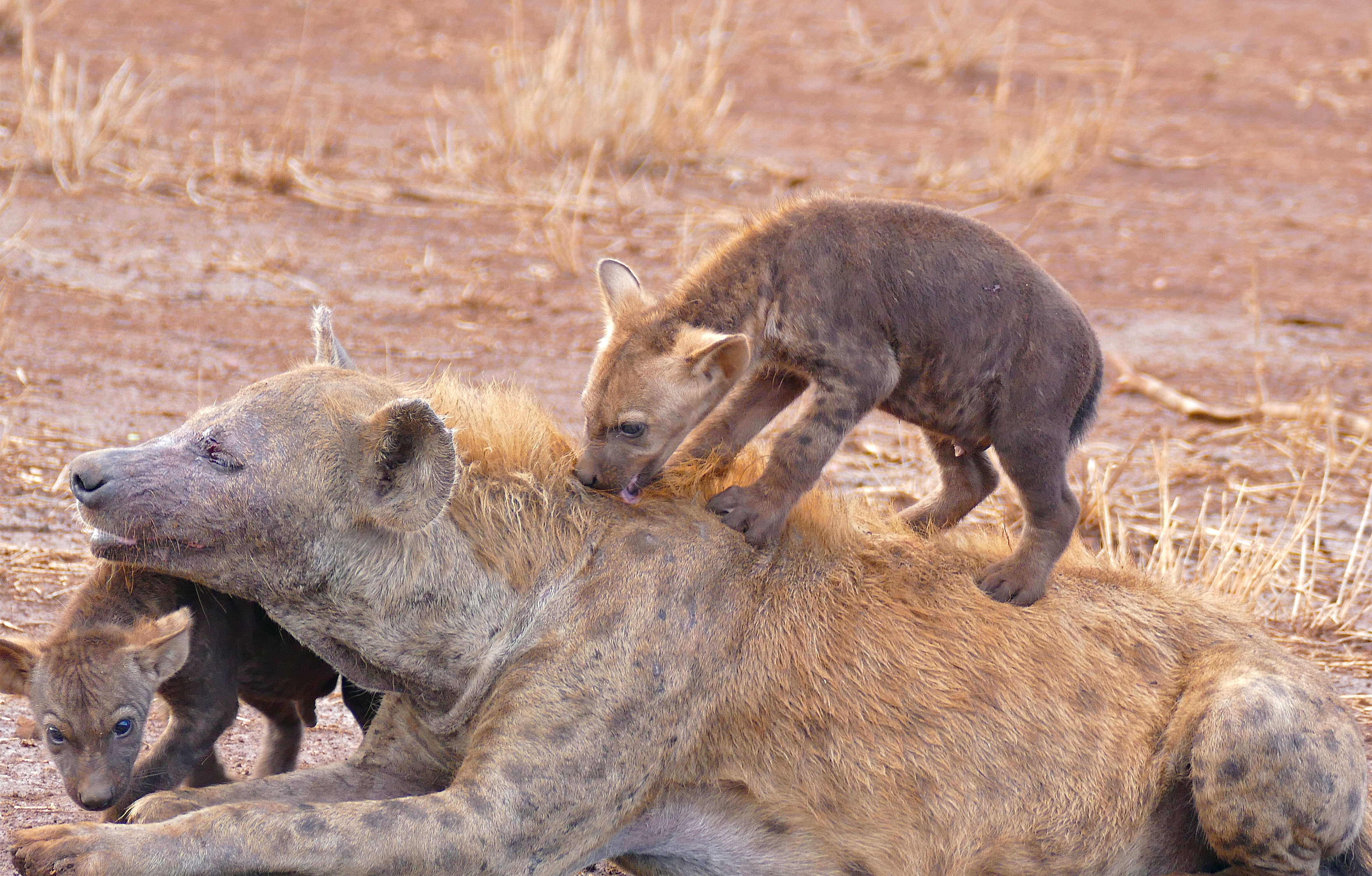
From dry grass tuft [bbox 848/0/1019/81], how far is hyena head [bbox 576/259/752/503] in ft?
33.7

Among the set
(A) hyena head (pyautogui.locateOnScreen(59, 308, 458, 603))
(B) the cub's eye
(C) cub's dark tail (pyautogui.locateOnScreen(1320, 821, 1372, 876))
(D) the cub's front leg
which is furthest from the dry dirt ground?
(C) cub's dark tail (pyautogui.locateOnScreen(1320, 821, 1372, 876))

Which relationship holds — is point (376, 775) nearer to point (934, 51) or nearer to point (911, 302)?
point (911, 302)

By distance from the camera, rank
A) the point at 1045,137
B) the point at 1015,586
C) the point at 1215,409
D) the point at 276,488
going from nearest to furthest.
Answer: the point at 276,488, the point at 1015,586, the point at 1215,409, the point at 1045,137

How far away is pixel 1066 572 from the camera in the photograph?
371cm

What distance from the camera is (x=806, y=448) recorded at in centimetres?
339

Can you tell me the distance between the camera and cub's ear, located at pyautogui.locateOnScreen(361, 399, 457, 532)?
3.08 meters

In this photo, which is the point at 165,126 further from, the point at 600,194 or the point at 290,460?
Result: the point at 290,460

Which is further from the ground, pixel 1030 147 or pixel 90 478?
pixel 90 478

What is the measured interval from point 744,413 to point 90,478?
1411mm

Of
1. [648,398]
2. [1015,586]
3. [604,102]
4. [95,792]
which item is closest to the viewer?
[95,792]

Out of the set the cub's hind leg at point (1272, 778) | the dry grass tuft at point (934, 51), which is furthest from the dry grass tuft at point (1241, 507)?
the dry grass tuft at point (934, 51)

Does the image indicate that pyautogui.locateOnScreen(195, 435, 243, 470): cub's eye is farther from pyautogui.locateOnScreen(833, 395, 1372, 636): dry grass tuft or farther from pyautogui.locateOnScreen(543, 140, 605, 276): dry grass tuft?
pyautogui.locateOnScreen(543, 140, 605, 276): dry grass tuft

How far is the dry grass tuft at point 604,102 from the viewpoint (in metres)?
9.54

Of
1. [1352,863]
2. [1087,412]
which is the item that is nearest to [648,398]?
[1087,412]
